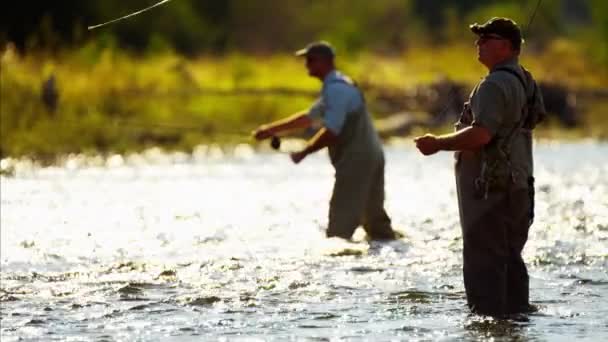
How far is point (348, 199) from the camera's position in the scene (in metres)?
13.2

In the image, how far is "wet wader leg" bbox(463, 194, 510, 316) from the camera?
29.3ft

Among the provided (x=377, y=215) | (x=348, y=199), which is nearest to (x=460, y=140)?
(x=348, y=199)

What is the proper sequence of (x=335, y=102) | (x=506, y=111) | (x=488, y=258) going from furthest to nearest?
(x=335, y=102), (x=488, y=258), (x=506, y=111)

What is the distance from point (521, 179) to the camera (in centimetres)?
891

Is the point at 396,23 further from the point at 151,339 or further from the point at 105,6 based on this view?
the point at 151,339

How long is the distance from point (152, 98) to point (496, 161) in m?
19.3

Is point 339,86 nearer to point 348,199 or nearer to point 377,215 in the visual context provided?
point 348,199

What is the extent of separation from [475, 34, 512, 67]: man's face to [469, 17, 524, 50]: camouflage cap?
0.03 meters

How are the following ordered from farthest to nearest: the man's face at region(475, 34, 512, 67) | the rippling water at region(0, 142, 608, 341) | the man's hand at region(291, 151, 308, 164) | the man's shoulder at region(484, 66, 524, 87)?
the man's hand at region(291, 151, 308, 164) → the rippling water at region(0, 142, 608, 341) → the man's face at region(475, 34, 512, 67) → the man's shoulder at region(484, 66, 524, 87)

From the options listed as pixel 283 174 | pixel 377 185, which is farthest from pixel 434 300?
pixel 283 174

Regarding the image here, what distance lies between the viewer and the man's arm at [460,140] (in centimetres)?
865

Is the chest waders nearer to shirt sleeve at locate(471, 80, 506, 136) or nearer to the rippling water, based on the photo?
shirt sleeve at locate(471, 80, 506, 136)

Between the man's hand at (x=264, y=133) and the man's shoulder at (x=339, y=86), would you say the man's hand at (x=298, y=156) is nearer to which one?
the man's hand at (x=264, y=133)

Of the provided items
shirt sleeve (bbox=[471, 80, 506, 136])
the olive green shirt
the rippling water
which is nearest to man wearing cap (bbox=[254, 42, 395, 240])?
the rippling water
